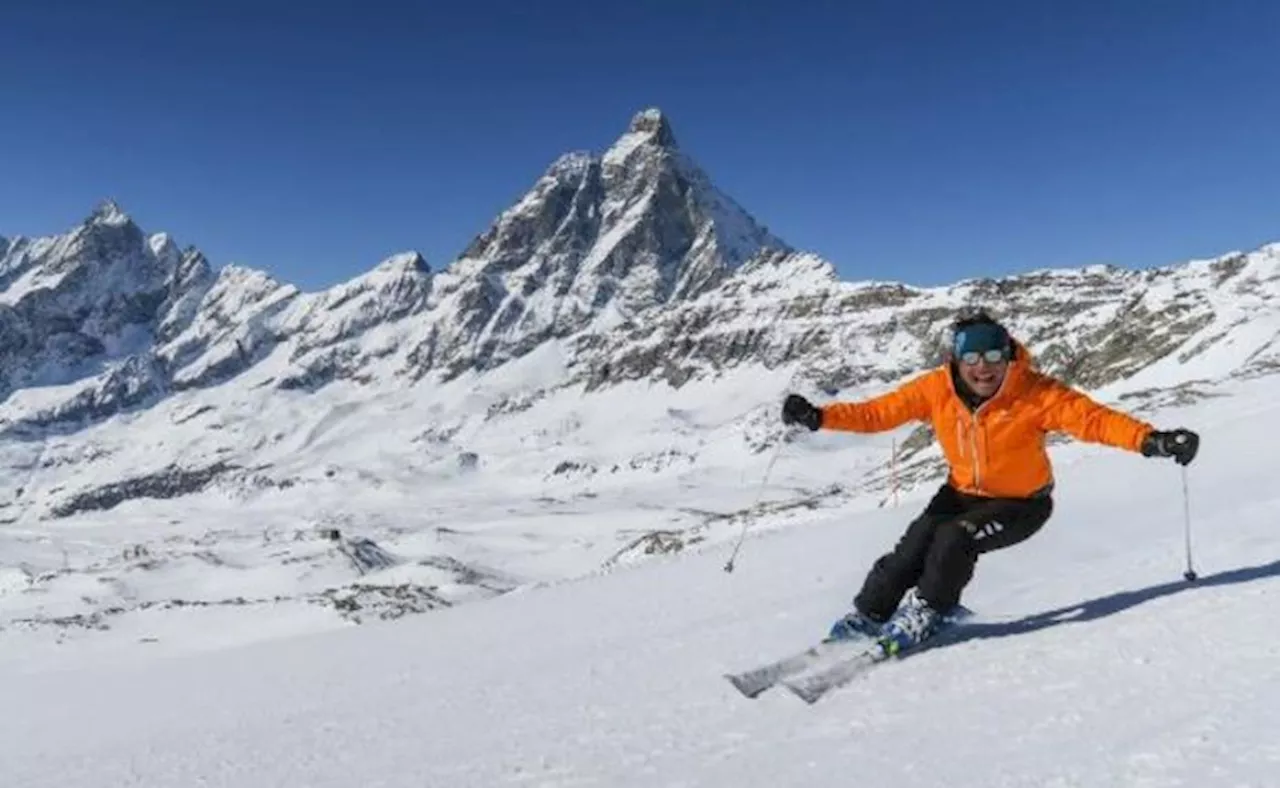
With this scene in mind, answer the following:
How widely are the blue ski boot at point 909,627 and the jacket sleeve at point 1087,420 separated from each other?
162 centimetres

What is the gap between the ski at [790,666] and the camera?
25.1 feet

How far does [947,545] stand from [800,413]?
1485 millimetres

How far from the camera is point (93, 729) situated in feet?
36.6

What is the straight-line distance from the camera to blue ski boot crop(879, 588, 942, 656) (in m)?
7.82

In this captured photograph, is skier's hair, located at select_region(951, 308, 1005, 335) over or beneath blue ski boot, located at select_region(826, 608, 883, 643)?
over

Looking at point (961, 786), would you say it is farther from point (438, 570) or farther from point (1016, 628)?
point (438, 570)

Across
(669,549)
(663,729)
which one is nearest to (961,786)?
(663,729)

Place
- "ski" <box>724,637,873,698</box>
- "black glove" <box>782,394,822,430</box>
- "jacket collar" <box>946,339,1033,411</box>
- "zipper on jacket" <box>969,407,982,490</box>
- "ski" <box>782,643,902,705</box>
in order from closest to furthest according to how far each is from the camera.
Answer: "ski" <box>782,643,902,705</box> → "ski" <box>724,637,873,698</box> → "jacket collar" <box>946,339,1033,411</box> → "zipper on jacket" <box>969,407,982,490</box> → "black glove" <box>782,394,822,430</box>

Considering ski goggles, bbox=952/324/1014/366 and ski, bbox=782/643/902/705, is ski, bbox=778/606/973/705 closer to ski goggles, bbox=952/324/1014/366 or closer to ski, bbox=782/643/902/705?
ski, bbox=782/643/902/705

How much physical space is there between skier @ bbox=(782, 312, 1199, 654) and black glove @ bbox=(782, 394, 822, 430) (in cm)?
1

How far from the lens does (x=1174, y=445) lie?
299 inches

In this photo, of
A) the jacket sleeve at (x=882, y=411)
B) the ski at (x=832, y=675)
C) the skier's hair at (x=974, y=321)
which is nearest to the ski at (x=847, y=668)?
the ski at (x=832, y=675)

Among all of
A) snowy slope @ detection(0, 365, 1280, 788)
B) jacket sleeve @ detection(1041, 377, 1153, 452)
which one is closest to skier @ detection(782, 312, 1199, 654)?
jacket sleeve @ detection(1041, 377, 1153, 452)

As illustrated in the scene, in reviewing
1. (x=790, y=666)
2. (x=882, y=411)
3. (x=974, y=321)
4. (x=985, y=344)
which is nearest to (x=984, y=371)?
(x=985, y=344)
